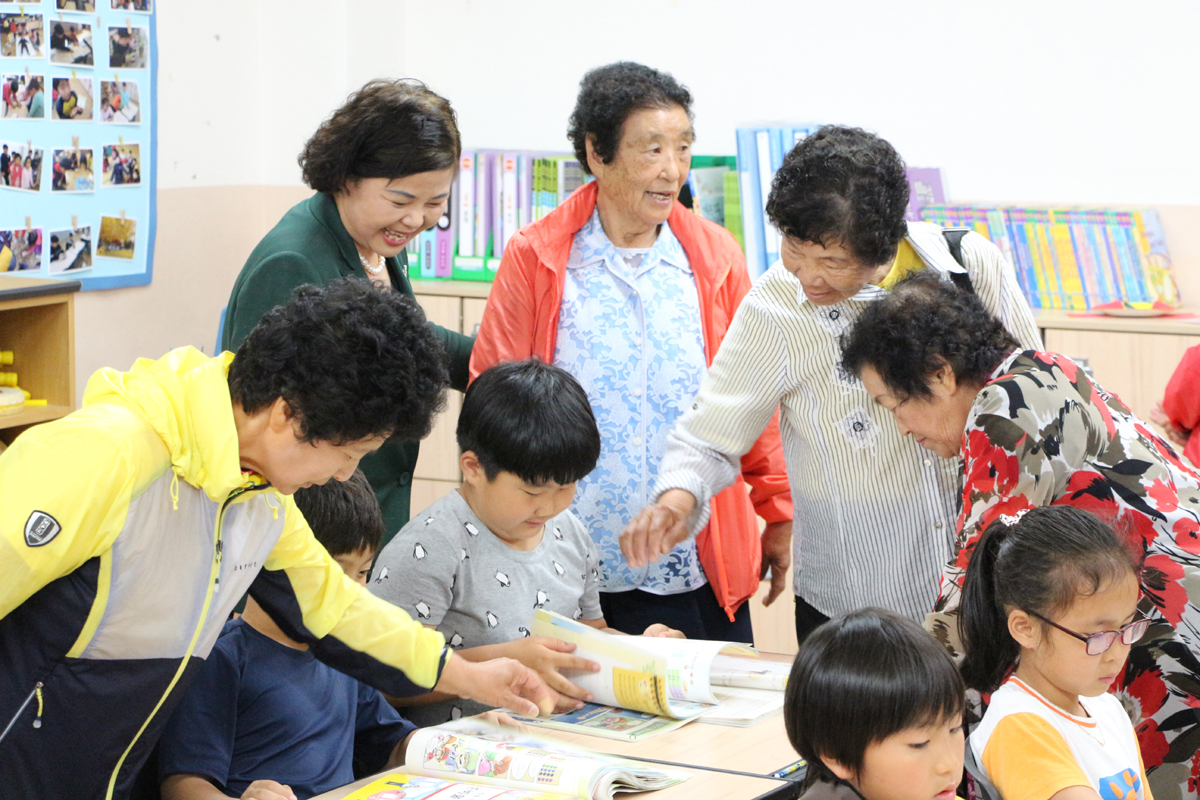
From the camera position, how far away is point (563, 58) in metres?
4.00

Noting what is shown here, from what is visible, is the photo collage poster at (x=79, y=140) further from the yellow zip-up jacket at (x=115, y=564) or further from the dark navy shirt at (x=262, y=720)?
the yellow zip-up jacket at (x=115, y=564)

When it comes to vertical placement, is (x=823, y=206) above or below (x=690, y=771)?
above

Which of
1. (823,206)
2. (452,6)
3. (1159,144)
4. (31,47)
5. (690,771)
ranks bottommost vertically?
(690,771)

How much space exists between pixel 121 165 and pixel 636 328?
1985 millimetres

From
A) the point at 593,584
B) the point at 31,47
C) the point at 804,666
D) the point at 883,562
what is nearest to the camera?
the point at 804,666

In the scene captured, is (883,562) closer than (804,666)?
No

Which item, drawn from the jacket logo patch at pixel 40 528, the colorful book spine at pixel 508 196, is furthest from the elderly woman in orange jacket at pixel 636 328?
the colorful book spine at pixel 508 196

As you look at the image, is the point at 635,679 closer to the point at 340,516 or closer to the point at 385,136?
the point at 340,516

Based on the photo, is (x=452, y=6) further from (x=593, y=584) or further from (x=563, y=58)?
(x=593, y=584)

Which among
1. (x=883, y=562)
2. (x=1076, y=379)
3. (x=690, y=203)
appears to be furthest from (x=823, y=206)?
(x=690, y=203)

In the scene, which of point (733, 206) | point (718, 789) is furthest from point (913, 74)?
point (718, 789)

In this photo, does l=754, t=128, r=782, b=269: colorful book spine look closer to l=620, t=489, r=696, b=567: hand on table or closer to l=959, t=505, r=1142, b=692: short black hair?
l=620, t=489, r=696, b=567: hand on table

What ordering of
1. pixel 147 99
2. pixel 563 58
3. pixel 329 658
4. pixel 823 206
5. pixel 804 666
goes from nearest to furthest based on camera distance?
pixel 804 666
pixel 329 658
pixel 823 206
pixel 147 99
pixel 563 58

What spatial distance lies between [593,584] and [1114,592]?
87 centimetres
